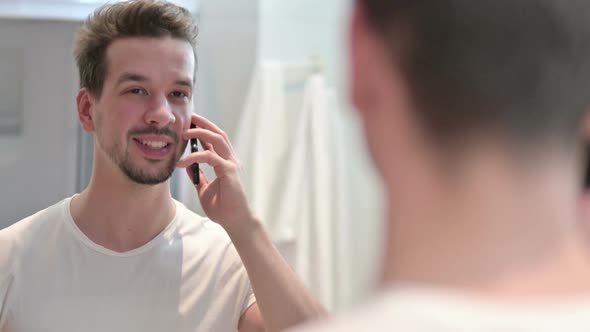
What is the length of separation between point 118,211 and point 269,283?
0.32 metres

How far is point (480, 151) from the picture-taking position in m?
0.42

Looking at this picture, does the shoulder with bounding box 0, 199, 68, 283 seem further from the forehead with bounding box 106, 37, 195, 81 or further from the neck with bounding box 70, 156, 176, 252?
the forehead with bounding box 106, 37, 195, 81

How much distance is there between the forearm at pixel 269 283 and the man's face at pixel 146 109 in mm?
216

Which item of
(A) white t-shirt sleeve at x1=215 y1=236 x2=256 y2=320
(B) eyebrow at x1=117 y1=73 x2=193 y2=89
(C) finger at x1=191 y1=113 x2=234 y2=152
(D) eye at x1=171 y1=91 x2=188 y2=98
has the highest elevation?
(B) eyebrow at x1=117 y1=73 x2=193 y2=89

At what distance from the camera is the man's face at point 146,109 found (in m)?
1.30

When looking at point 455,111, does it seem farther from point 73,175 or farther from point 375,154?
point 73,175

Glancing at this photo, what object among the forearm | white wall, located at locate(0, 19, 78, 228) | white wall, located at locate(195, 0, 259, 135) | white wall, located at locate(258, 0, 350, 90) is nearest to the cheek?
the forearm

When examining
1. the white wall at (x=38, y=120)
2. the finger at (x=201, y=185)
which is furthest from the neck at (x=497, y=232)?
the white wall at (x=38, y=120)

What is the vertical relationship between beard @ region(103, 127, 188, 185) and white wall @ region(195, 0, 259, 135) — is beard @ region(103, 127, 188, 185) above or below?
below

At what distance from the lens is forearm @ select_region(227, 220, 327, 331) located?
119cm

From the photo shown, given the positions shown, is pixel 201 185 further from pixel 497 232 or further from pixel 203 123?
pixel 497 232

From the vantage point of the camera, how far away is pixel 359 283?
6.43 feet

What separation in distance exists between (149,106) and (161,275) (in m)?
0.30

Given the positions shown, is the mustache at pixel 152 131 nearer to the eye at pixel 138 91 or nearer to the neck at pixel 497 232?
the eye at pixel 138 91
